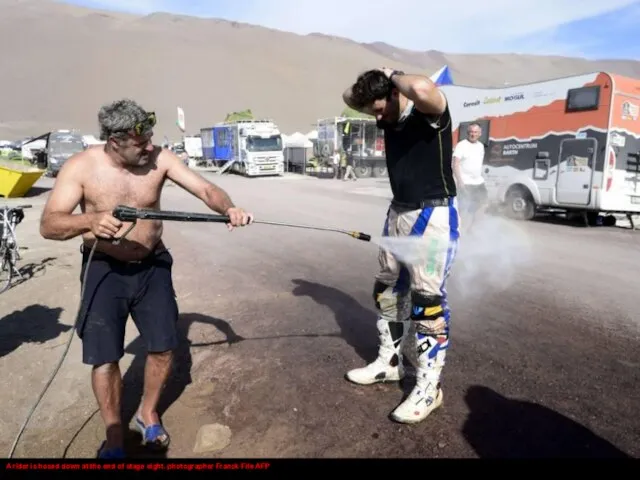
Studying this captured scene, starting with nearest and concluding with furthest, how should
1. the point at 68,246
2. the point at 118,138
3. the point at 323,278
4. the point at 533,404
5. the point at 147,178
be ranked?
the point at 118,138 < the point at 147,178 < the point at 533,404 < the point at 323,278 < the point at 68,246

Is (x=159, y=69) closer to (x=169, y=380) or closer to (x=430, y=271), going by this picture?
(x=169, y=380)

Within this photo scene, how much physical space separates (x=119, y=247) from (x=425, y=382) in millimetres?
2079

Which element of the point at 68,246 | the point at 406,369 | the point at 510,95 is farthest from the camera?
the point at 510,95

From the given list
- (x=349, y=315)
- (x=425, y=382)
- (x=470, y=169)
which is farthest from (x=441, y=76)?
(x=425, y=382)

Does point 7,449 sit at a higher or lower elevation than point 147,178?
lower

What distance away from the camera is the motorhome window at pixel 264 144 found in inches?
1080

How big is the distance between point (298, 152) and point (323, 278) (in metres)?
26.5

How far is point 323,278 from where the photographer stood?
633 cm

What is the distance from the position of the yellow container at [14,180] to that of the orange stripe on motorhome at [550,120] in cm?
1450

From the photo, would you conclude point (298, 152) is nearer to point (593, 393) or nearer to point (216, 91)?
point (593, 393)

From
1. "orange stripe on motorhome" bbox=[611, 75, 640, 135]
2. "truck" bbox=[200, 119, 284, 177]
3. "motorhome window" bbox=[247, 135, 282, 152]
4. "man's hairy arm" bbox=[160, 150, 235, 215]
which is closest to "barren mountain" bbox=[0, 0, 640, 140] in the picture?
"truck" bbox=[200, 119, 284, 177]

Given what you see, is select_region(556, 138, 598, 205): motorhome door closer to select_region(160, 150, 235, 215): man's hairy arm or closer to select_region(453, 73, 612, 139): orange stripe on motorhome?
select_region(453, 73, 612, 139): orange stripe on motorhome

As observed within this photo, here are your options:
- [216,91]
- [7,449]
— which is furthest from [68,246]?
[216,91]

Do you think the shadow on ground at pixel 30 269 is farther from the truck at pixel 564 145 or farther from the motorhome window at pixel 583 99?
the motorhome window at pixel 583 99
